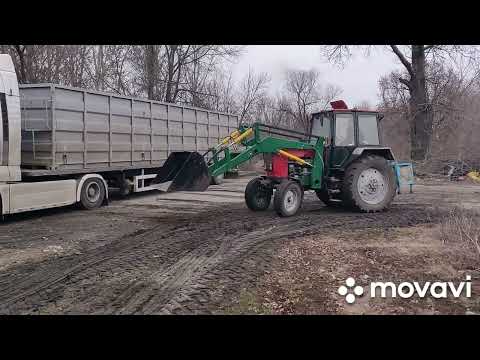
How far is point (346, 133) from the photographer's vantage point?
955 cm

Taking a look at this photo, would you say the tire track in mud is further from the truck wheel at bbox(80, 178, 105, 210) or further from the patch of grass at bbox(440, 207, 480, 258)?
the truck wheel at bbox(80, 178, 105, 210)

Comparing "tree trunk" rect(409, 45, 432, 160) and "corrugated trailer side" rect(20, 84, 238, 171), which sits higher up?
"tree trunk" rect(409, 45, 432, 160)

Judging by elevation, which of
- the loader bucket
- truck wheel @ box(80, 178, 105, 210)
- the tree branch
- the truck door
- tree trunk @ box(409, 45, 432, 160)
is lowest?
truck wheel @ box(80, 178, 105, 210)

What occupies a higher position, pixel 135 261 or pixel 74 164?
pixel 74 164

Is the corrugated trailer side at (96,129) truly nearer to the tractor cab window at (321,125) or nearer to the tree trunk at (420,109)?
the tractor cab window at (321,125)

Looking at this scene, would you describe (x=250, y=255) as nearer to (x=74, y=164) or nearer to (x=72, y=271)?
(x=72, y=271)

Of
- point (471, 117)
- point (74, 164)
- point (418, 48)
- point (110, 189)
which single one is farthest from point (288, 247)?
point (471, 117)

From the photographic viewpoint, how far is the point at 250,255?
19.7ft

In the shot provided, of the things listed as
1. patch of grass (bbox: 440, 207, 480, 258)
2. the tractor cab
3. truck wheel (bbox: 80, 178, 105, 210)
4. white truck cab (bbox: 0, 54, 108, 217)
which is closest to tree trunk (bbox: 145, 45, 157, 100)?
truck wheel (bbox: 80, 178, 105, 210)

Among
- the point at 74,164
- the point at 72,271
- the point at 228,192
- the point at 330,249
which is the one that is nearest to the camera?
the point at 72,271

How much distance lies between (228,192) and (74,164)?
5346 millimetres

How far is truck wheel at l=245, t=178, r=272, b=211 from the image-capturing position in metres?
9.52

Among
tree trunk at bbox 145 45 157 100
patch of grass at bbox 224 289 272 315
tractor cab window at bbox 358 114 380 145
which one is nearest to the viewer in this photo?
patch of grass at bbox 224 289 272 315

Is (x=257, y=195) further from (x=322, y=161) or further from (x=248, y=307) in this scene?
(x=248, y=307)
